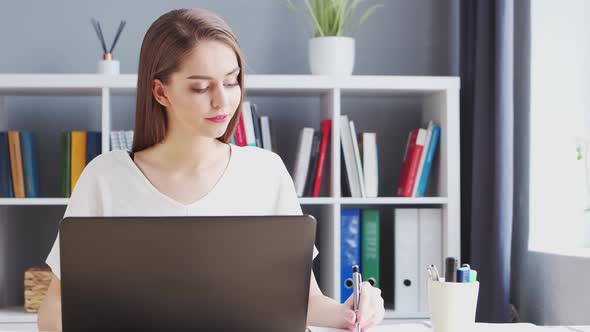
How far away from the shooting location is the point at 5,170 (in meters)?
2.66

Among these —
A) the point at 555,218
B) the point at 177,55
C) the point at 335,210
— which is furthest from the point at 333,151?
the point at 177,55

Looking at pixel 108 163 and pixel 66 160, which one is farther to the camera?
pixel 66 160

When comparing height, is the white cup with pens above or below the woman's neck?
below

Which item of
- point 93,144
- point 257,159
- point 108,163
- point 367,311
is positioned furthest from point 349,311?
point 93,144

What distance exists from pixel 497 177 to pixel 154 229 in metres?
1.70

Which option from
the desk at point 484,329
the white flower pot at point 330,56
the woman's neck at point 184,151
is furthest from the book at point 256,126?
the desk at point 484,329

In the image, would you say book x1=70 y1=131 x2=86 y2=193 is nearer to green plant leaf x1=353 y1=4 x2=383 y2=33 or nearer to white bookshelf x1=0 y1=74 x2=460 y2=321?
white bookshelf x1=0 y1=74 x2=460 y2=321

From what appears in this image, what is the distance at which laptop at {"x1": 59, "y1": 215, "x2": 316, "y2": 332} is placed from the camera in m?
0.97

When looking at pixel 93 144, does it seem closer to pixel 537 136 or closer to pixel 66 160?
pixel 66 160

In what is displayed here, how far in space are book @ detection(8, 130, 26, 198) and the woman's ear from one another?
1.29 metres

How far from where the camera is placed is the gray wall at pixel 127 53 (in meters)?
2.90

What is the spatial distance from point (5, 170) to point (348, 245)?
1181 mm

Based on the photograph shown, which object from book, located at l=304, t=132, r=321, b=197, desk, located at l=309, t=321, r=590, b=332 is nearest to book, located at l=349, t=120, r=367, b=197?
book, located at l=304, t=132, r=321, b=197

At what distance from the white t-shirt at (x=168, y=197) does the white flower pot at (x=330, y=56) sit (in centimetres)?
99
